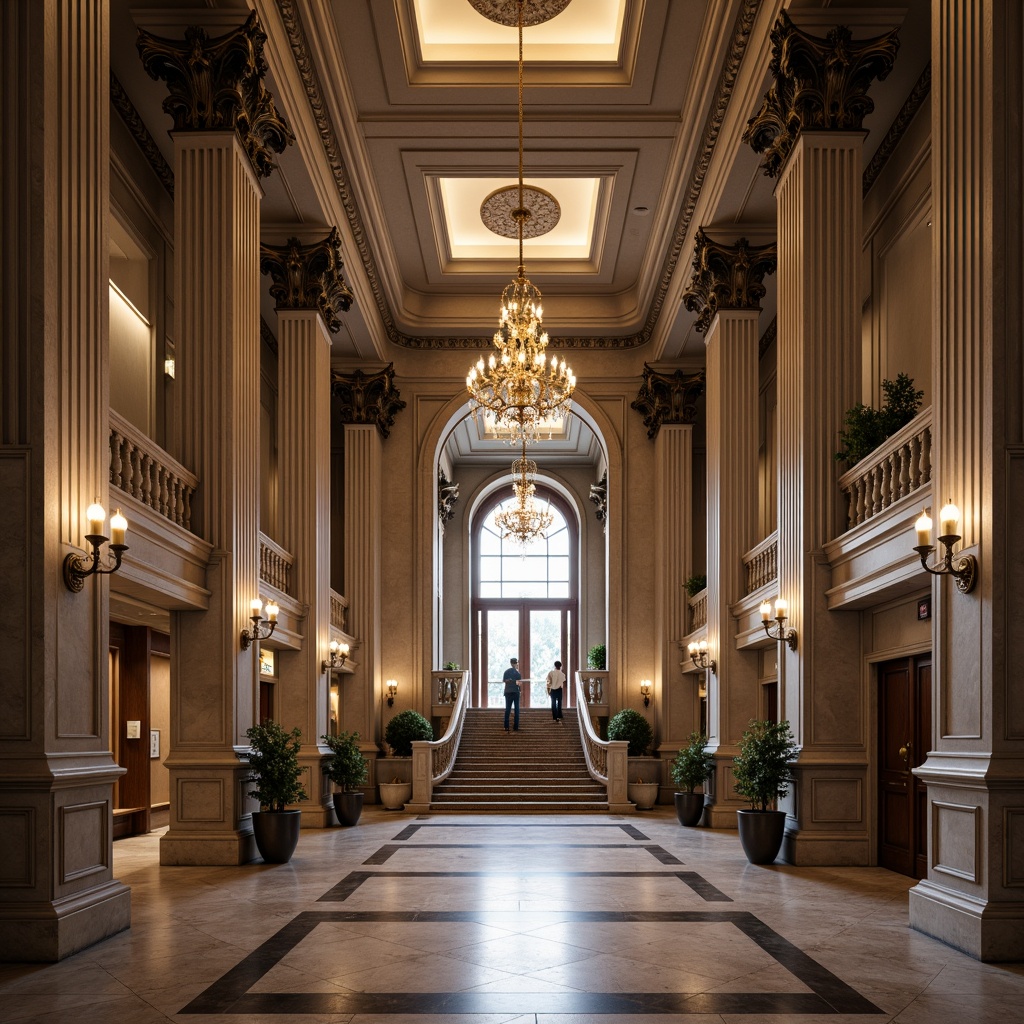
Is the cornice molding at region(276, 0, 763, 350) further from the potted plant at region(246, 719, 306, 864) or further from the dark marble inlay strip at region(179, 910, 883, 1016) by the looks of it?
the dark marble inlay strip at region(179, 910, 883, 1016)

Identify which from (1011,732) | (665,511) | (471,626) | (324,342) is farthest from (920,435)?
(471,626)

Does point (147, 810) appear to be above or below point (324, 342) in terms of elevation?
below

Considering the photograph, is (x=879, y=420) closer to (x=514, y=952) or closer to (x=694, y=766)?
(x=514, y=952)

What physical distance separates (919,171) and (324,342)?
25.9ft

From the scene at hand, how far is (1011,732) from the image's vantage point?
6.58m

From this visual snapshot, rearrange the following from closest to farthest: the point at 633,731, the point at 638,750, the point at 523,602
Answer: the point at 633,731 → the point at 638,750 → the point at 523,602

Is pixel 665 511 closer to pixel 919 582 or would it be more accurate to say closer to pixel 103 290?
pixel 919 582

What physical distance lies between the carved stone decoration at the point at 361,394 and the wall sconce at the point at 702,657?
6.86m

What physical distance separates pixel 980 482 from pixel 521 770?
1439 centimetres

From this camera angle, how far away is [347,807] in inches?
594

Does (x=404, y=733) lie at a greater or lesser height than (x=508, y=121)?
lesser

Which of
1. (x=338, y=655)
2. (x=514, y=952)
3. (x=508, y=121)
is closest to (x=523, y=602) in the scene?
(x=338, y=655)

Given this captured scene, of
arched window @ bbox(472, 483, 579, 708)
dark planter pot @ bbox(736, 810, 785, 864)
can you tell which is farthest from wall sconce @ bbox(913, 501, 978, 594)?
arched window @ bbox(472, 483, 579, 708)

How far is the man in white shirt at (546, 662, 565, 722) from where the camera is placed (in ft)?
76.3
